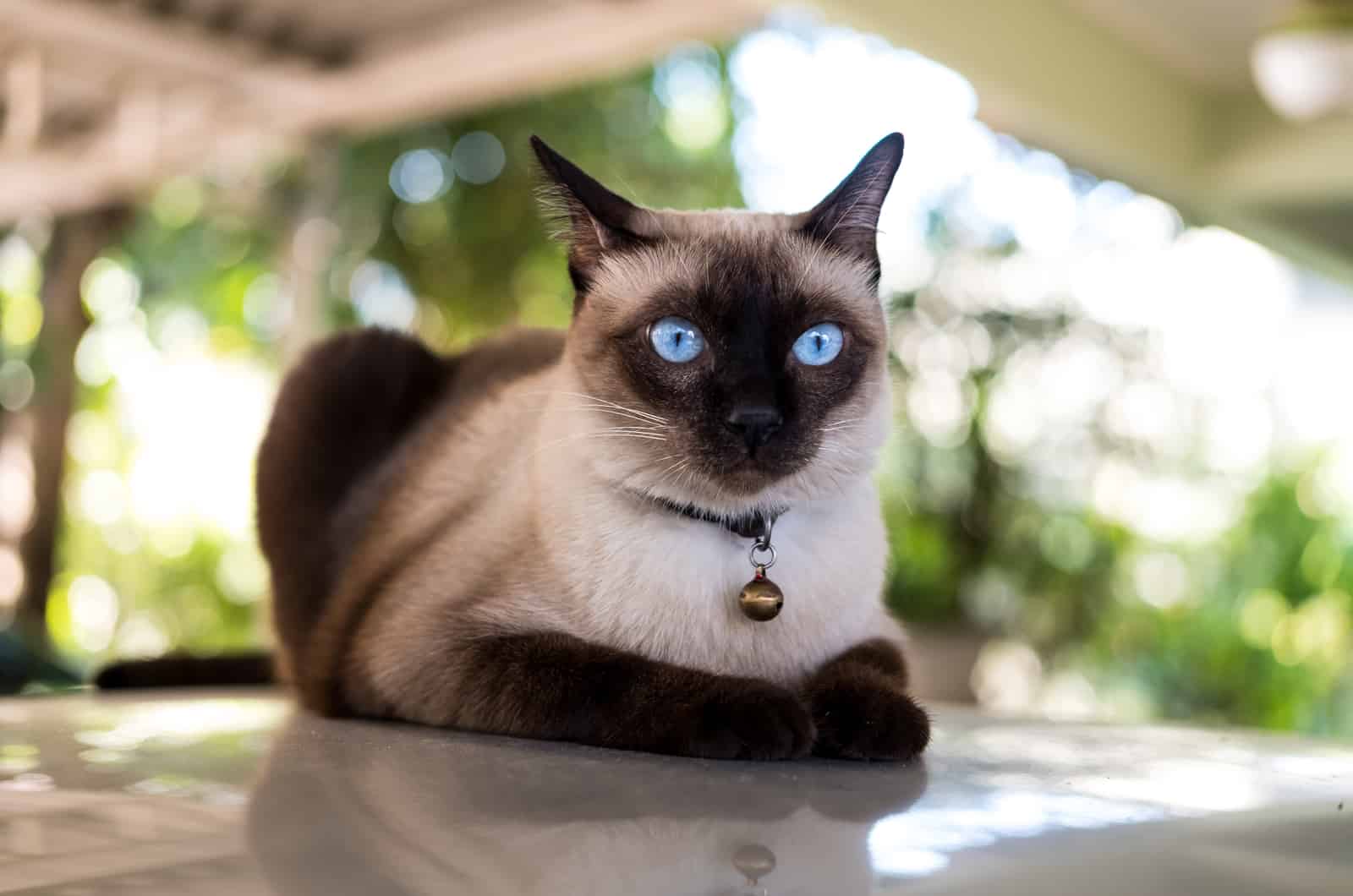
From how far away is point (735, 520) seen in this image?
5.06 ft

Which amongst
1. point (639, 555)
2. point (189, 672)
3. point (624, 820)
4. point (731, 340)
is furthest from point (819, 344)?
point (189, 672)

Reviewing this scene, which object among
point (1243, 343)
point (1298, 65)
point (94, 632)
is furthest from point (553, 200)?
point (94, 632)

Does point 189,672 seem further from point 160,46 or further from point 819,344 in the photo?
point 160,46

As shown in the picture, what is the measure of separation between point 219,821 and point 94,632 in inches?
320

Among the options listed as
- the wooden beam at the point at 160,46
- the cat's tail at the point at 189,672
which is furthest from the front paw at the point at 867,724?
the wooden beam at the point at 160,46

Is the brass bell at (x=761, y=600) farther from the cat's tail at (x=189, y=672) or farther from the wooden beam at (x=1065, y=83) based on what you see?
the wooden beam at (x=1065, y=83)

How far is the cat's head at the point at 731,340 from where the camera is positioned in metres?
1.47

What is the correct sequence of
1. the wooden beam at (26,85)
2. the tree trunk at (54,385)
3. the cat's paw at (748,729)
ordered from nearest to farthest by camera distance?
the cat's paw at (748,729), the wooden beam at (26,85), the tree trunk at (54,385)

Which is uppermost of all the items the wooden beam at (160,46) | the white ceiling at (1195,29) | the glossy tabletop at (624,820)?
the white ceiling at (1195,29)

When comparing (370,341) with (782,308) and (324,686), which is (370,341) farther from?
(782,308)

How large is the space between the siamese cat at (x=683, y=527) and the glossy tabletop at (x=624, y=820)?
0.07m

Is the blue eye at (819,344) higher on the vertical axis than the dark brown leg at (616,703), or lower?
higher

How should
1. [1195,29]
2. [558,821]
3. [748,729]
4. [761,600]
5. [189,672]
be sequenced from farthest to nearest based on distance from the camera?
[1195,29]
[189,672]
[761,600]
[748,729]
[558,821]

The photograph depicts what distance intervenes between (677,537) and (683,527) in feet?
0.05
